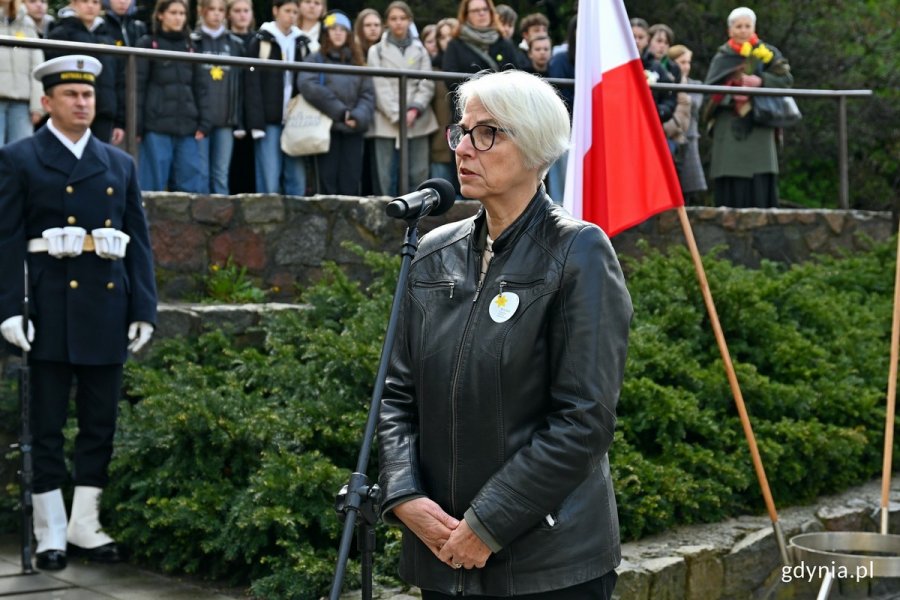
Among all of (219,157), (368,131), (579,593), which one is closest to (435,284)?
(579,593)

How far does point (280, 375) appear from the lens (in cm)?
709

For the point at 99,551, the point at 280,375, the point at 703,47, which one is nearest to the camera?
the point at 99,551

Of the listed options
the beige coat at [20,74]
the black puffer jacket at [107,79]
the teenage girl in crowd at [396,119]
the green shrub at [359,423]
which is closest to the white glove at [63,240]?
the green shrub at [359,423]

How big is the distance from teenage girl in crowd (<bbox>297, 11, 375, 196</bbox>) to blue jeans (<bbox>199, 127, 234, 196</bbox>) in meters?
0.61

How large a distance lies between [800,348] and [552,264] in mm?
5262

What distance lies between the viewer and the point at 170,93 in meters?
9.07

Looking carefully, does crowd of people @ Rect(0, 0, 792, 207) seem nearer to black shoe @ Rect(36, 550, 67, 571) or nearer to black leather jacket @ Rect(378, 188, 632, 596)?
black shoe @ Rect(36, 550, 67, 571)

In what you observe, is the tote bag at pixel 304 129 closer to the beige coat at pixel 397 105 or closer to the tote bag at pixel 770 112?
the beige coat at pixel 397 105

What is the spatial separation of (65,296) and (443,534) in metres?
3.88

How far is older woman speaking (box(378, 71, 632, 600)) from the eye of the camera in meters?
3.20

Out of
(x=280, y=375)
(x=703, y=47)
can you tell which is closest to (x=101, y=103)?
(x=280, y=375)

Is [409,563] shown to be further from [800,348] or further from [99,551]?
[800,348]

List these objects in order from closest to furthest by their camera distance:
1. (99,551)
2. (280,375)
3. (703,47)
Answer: (99,551), (280,375), (703,47)

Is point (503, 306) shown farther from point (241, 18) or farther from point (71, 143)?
point (241, 18)
